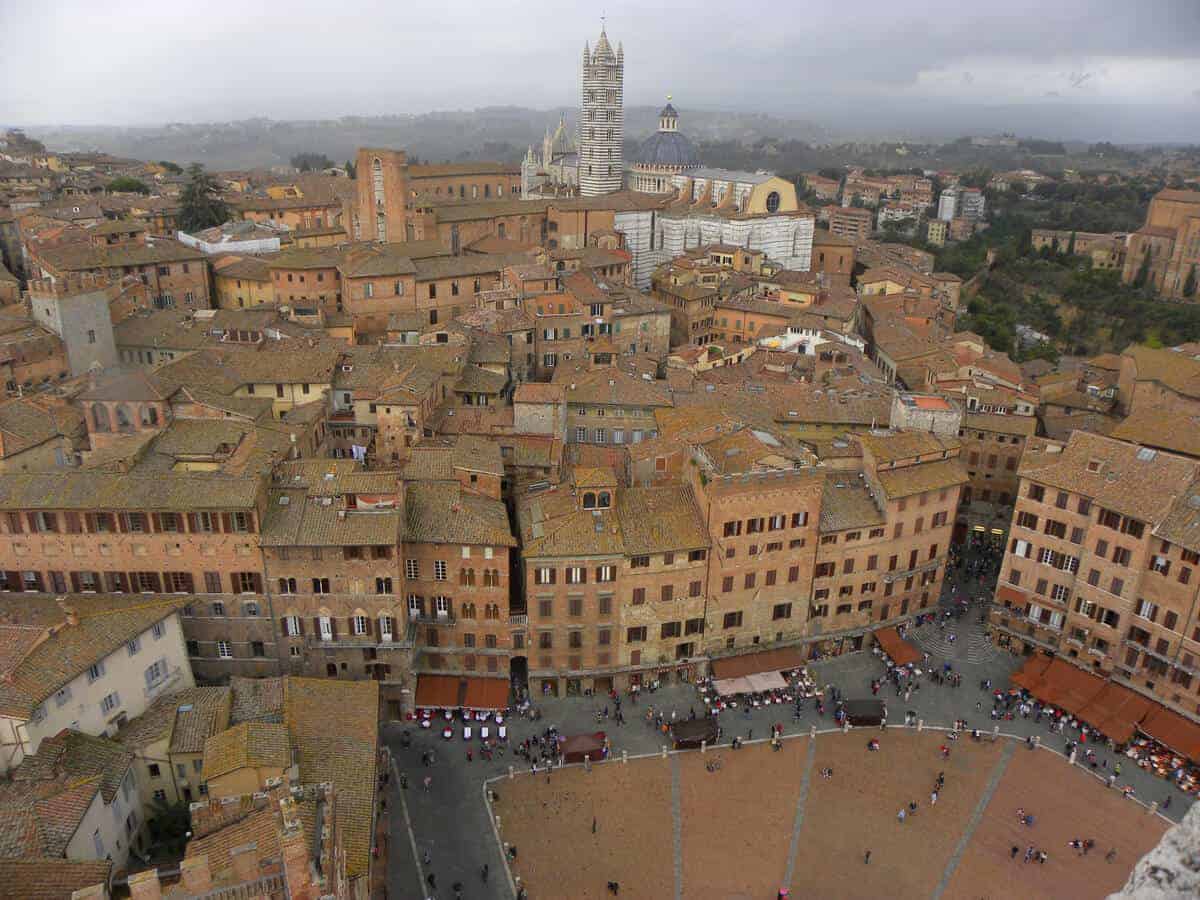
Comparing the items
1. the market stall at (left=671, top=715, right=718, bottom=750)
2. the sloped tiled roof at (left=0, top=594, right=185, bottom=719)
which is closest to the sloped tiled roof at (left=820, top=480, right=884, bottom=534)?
the market stall at (left=671, top=715, right=718, bottom=750)

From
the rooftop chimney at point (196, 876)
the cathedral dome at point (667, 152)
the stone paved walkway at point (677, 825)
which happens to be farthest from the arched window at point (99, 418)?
the cathedral dome at point (667, 152)

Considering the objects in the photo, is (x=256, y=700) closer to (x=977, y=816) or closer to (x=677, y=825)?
(x=677, y=825)

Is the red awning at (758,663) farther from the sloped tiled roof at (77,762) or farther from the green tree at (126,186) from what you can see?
the green tree at (126,186)

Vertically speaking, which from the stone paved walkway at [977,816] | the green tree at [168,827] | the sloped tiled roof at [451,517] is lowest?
the stone paved walkway at [977,816]

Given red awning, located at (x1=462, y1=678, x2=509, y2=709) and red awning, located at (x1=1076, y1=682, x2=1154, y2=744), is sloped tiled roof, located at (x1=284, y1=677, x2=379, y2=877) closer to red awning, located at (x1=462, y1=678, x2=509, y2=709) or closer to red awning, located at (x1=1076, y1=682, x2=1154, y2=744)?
red awning, located at (x1=462, y1=678, x2=509, y2=709)

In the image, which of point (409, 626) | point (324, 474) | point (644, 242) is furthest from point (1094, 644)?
point (644, 242)

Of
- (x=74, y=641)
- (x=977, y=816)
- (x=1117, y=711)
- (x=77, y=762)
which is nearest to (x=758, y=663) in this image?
(x=977, y=816)
